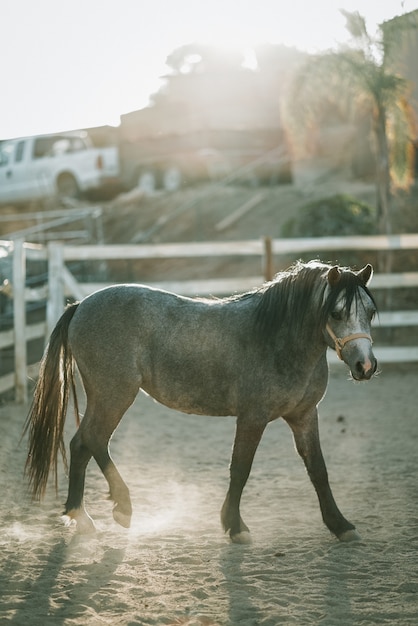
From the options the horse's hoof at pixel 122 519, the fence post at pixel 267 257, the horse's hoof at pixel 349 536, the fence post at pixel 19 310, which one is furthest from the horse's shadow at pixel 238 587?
the fence post at pixel 267 257

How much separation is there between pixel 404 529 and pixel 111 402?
6.12 feet

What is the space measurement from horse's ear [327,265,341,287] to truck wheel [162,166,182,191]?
1809cm

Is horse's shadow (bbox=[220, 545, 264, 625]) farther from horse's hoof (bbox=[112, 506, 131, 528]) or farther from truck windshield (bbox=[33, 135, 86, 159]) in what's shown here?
truck windshield (bbox=[33, 135, 86, 159])

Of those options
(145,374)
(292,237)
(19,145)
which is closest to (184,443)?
(145,374)

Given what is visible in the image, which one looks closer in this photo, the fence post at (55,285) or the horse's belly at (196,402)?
the horse's belly at (196,402)

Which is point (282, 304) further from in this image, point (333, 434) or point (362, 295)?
point (333, 434)

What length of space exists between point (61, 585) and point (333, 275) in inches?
81.6

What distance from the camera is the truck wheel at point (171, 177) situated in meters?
22.1

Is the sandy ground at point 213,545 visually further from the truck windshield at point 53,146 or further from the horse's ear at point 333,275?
the truck windshield at point 53,146

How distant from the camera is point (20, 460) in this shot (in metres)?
6.47

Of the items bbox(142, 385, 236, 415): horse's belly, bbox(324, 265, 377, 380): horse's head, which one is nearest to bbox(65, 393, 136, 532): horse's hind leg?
bbox(142, 385, 236, 415): horse's belly

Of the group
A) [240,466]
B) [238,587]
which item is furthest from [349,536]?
[238,587]

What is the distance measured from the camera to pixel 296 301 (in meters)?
4.58

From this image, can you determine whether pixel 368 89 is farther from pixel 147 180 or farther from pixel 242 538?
pixel 147 180
